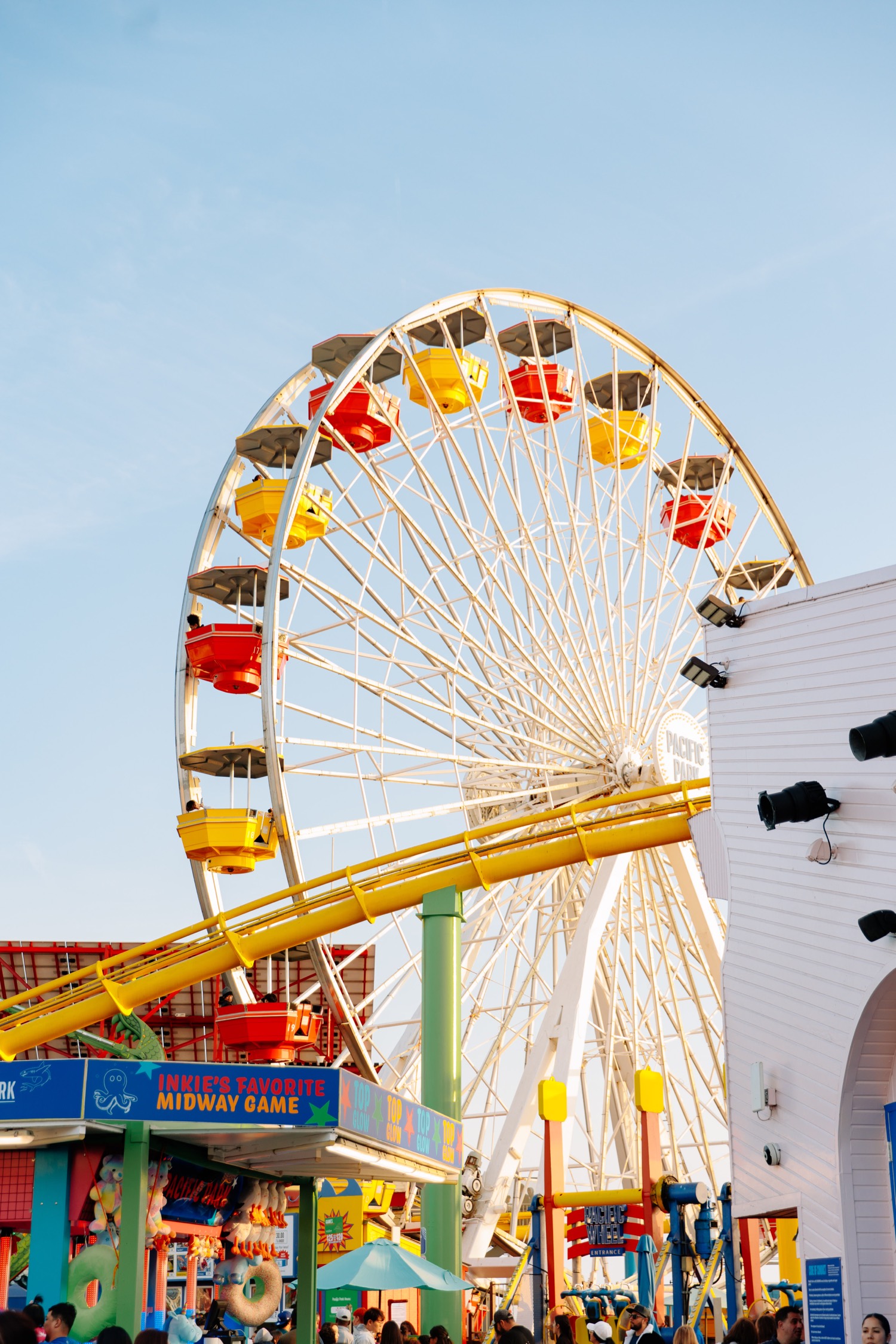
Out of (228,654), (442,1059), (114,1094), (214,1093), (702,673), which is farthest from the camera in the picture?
(228,654)

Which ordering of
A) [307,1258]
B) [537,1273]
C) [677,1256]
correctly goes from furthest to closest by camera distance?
[537,1273] → [677,1256] → [307,1258]

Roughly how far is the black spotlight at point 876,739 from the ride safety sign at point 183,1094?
3751 millimetres

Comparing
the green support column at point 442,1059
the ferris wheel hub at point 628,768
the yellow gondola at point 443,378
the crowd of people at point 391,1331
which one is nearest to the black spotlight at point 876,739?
the crowd of people at point 391,1331

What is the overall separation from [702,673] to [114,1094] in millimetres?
5936

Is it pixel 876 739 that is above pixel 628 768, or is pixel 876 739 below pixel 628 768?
below

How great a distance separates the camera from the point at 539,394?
2270cm

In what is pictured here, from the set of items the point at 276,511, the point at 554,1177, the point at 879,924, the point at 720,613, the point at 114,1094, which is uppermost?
the point at 276,511

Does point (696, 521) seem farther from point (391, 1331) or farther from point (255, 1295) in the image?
point (391, 1331)

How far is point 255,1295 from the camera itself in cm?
1059

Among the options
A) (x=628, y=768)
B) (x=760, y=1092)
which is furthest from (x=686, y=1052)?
(x=760, y=1092)

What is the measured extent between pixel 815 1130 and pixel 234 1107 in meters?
4.25

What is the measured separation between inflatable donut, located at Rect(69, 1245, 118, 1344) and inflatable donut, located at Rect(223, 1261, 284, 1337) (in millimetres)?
2054

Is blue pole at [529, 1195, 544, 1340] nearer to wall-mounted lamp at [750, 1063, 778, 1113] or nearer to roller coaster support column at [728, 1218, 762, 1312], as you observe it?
roller coaster support column at [728, 1218, 762, 1312]

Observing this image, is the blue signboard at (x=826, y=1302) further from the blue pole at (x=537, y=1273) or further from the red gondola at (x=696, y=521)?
the red gondola at (x=696, y=521)
